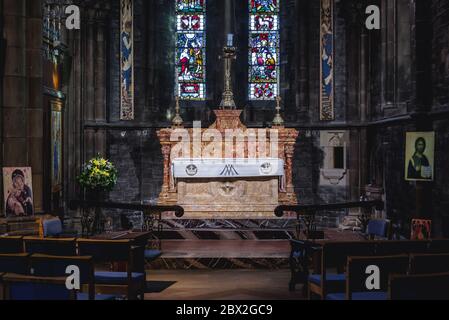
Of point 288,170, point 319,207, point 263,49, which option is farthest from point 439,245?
point 263,49

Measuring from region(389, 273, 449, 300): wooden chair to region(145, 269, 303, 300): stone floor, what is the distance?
2972 millimetres

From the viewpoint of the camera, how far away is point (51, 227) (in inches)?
330

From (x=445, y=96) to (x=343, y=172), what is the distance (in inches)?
237

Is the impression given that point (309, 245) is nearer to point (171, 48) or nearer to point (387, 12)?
point (387, 12)

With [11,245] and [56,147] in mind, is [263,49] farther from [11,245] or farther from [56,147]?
[11,245]

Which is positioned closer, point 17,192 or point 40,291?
point 40,291

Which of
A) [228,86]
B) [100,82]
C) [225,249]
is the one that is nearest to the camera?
[225,249]

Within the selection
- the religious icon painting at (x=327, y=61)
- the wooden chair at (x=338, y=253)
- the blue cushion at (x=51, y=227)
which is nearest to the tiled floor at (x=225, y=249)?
the blue cushion at (x=51, y=227)

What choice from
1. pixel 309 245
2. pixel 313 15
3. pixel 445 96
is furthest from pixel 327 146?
pixel 309 245

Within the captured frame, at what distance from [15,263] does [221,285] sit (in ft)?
10.9

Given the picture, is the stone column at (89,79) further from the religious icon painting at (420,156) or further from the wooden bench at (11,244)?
the wooden bench at (11,244)

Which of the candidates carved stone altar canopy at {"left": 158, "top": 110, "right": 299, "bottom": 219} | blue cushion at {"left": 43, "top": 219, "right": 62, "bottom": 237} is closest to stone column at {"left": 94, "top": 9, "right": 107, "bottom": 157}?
carved stone altar canopy at {"left": 158, "top": 110, "right": 299, "bottom": 219}

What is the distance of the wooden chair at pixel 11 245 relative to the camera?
21.5ft

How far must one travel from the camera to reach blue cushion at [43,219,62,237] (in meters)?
8.28
